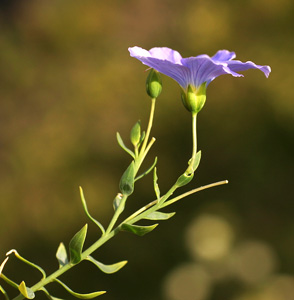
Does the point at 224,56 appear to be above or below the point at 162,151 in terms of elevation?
above

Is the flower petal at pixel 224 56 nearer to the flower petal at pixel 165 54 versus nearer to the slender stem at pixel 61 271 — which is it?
the flower petal at pixel 165 54

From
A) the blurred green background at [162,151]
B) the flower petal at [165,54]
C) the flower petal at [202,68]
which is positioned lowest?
the blurred green background at [162,151]

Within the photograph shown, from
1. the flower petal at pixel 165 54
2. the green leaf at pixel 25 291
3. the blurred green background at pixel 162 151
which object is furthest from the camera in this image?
the blurred green background at pixel 162 151

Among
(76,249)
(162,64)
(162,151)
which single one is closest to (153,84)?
(162,64)

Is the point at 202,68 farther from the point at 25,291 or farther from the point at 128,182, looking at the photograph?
the point at 25,291

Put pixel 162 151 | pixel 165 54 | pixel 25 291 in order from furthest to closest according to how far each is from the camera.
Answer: pixel 162 151
pixel 165 54
pixel 25 291

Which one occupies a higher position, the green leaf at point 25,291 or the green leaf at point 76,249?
the green leaf at point 76,249

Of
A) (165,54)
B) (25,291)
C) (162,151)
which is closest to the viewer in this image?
(25,291)

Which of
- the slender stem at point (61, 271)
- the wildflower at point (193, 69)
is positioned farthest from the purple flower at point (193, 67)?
the slender stem at point (61, 271)
